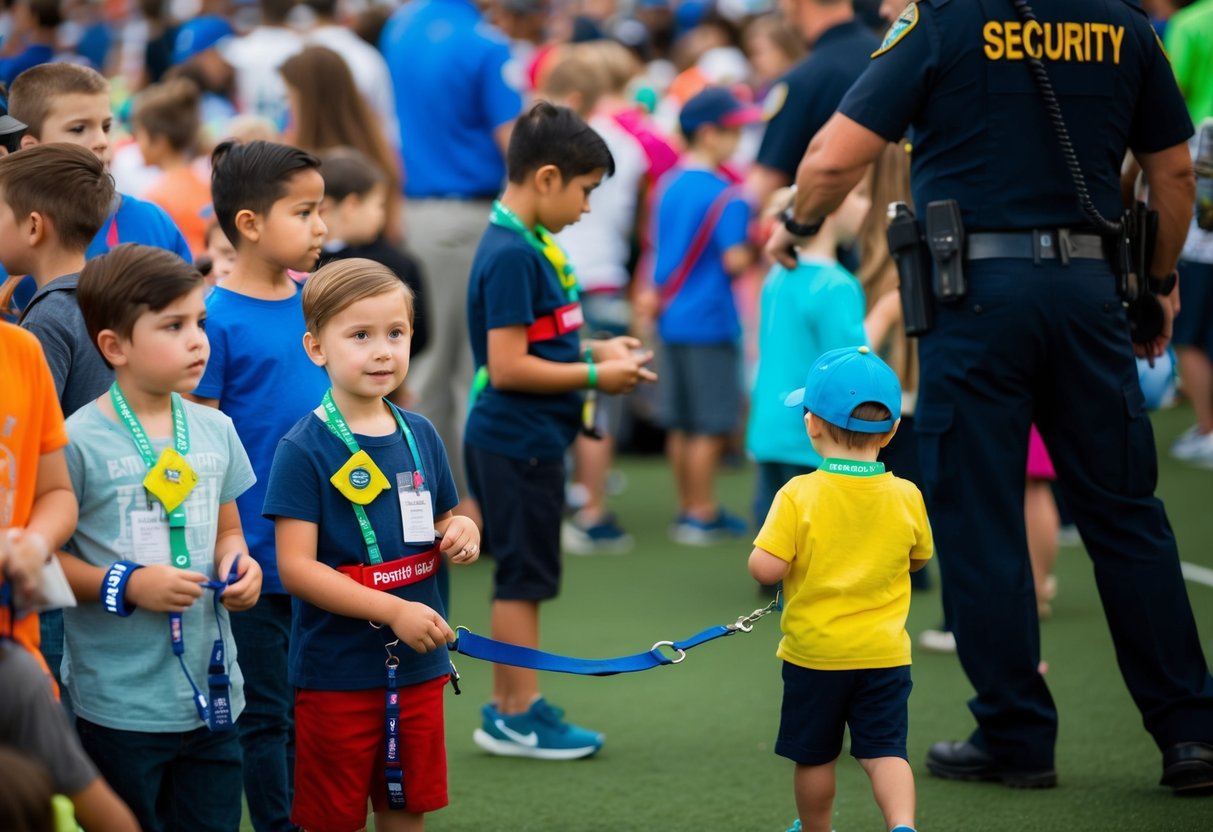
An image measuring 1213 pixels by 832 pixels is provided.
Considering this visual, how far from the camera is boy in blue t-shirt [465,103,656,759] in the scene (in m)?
4.84

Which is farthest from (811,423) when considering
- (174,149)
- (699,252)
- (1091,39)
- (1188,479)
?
(1188,479)

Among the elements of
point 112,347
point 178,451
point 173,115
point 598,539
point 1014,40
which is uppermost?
point 173,115

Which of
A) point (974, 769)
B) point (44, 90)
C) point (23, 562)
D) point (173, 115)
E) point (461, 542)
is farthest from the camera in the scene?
point (173, 115)

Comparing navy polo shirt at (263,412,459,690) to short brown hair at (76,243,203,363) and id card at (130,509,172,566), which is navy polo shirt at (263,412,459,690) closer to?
id card at (130,509,172,566)

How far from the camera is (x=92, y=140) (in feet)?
14.6

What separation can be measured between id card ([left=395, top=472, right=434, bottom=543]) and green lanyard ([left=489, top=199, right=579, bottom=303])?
5.13 ft

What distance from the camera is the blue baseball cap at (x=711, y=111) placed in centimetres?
859

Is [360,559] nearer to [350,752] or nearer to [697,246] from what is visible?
[350,752]

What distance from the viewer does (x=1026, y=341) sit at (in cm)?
438

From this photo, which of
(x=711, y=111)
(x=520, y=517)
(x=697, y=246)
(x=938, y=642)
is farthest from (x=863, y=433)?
(x=711, y=111)

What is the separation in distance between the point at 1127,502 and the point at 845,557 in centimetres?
130

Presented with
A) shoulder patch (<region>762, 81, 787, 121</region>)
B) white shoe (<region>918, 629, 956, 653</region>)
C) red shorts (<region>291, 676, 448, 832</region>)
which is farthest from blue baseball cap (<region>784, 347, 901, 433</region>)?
shoulder patch (<region>762, 81, 787, 121</region>)

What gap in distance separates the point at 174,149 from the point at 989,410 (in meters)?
4.22

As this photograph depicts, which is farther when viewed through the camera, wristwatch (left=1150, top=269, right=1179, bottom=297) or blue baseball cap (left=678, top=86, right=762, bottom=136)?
blue baseball cap (left=678, top=86, right=762, bottom=136)
